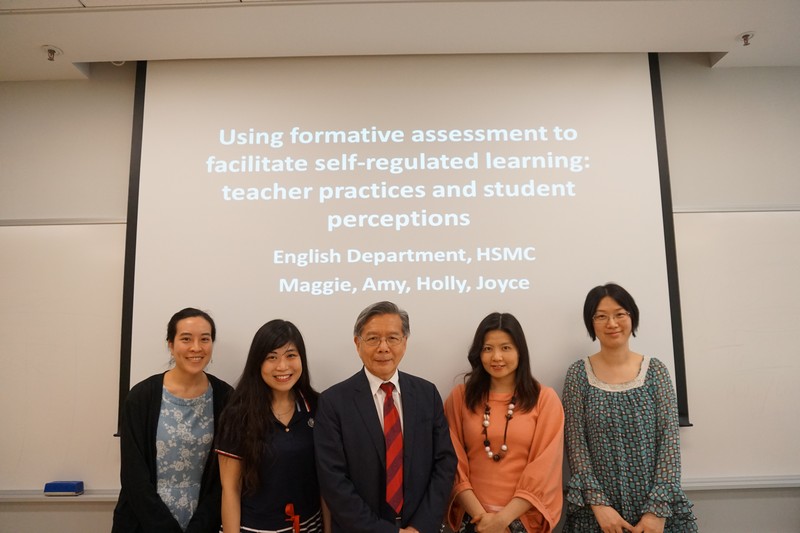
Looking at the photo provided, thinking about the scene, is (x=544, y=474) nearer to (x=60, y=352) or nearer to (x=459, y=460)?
(x=459, y=460)

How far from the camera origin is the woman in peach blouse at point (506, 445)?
2211mm

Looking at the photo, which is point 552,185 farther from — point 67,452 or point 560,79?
point 67,452

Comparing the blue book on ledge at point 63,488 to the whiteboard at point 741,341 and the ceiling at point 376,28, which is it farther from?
the whiteboard at point 741,341

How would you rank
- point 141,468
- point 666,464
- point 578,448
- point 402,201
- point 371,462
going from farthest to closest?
point 402,201 < point 578,448 < point 666,464 < point 141,468 < point 371,462

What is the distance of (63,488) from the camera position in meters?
2.88

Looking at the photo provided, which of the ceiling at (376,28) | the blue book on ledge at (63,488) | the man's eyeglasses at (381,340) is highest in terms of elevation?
the ceiling at (376,28)

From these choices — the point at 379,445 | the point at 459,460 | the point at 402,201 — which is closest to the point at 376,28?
the point at 402,201

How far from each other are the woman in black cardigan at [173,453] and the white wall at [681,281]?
2.96 ft

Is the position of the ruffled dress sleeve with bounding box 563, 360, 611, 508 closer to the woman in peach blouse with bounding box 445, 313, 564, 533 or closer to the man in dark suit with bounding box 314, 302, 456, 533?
the woman in peach blouse with bounding box 445, 313, 564, 533

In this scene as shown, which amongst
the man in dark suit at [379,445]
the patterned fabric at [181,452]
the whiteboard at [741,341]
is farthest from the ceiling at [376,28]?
the patterned fabric at [181,452]

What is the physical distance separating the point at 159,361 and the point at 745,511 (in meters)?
3.49

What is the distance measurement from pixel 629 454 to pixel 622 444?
0.18 ft

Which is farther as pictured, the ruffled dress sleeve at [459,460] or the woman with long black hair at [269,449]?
the ruffled dress sleeve at [459,460]

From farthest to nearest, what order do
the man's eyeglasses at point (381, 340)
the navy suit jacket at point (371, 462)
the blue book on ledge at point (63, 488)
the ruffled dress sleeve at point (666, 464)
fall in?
the blue book on ledge at point (63, 488) → the ruffled dress sleeve at point (666, 464) → the man's eyeglasses at point (381, 340) → the navy suit jacket at point (371, 462)
